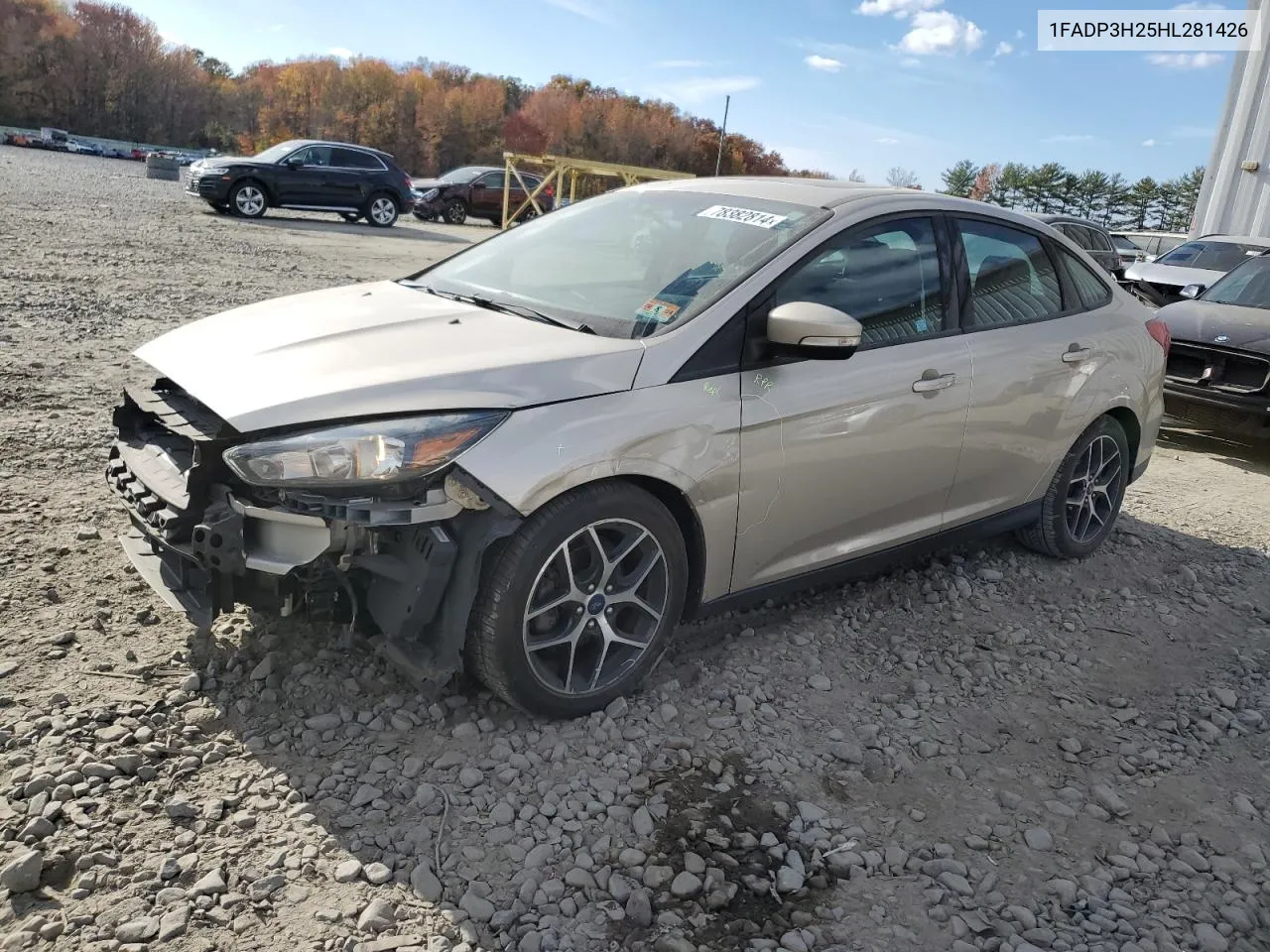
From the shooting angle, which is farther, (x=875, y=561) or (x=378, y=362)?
(x=875, y=561)

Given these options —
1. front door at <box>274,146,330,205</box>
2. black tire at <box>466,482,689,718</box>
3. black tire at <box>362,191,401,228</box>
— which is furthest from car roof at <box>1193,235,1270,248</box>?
front door at <box>274,146,330,205</box>

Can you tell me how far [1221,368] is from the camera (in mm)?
7668

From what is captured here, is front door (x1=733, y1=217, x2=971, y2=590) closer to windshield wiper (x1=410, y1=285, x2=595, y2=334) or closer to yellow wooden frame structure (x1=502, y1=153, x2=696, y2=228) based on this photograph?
windshield wiper (x1=410, y1=285, x2=595, y2=334)

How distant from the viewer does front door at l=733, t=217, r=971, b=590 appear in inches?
130

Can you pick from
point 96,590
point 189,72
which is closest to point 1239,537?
point 96,590

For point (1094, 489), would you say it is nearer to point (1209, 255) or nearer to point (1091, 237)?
point (1209, 255)

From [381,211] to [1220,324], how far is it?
60.3ft

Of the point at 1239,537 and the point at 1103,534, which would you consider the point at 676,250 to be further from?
the point at 1239,537

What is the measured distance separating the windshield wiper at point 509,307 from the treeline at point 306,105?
87.9 metres

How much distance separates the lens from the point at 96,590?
3600 mm

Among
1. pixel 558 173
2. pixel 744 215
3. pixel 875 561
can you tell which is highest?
pixel 558 173

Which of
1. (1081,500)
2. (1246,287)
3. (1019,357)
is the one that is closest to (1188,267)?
(1246,287)

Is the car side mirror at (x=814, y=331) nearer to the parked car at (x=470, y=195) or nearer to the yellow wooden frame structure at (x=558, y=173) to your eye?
the yellow wooden frame structure at (x=558, y=173)

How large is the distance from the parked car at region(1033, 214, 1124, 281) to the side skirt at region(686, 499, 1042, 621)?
10704 millimetres
